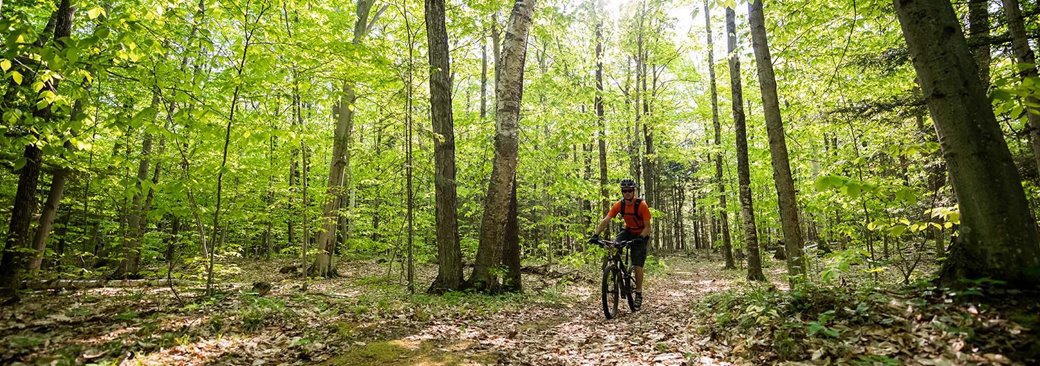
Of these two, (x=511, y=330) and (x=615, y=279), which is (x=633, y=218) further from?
(x=511, y=330)

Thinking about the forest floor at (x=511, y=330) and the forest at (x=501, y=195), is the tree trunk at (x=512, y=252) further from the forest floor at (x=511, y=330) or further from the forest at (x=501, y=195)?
the forest floor at (x=511, y=330)

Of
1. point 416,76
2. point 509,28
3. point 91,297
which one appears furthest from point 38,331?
point 509,28

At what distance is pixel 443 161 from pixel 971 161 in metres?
7.35

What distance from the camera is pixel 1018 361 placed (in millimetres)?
2502

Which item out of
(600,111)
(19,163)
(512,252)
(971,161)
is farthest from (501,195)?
(600,111)

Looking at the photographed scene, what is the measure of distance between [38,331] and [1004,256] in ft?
29.8

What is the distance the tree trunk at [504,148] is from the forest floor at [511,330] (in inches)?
31.0

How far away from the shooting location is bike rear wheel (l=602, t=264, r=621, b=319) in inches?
261

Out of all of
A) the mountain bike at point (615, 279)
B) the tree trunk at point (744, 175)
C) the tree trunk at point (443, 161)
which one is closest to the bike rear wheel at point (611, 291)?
the mountain bike at point (615, 279)

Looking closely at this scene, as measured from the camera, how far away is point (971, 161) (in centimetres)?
330

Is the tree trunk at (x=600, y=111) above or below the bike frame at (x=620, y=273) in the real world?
above

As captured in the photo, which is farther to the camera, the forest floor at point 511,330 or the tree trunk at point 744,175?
the tree trunk at point 744,175

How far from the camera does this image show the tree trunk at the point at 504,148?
8.76 metres

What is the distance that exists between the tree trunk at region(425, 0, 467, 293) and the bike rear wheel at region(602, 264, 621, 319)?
123 inches
